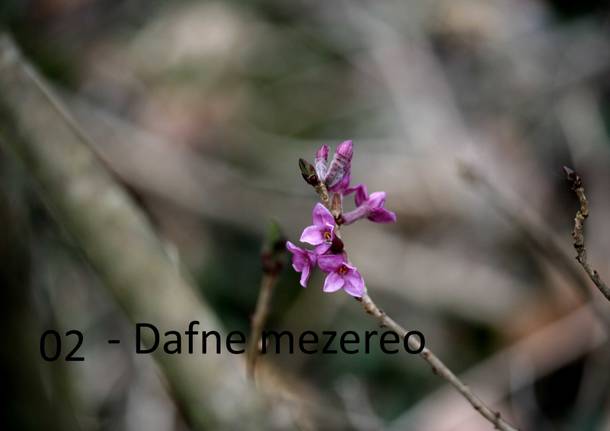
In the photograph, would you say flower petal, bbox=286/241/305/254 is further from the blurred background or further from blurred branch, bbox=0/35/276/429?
the blurred background

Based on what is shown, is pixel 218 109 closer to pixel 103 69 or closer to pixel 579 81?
pixel 103 69

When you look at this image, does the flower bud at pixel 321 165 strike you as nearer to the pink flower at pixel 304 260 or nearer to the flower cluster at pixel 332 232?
the flower cluster at pixel 332 232

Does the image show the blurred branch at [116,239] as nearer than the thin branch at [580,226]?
No

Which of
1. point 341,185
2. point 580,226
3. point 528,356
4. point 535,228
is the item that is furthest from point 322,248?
point 528,356

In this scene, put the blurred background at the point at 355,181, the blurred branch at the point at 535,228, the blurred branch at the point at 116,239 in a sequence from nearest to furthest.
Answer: the blurred branch at the point at 116,239, the blurred branch at the point at 535,228, the blurred background at the point at 355,181

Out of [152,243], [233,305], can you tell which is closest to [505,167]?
[233,305]

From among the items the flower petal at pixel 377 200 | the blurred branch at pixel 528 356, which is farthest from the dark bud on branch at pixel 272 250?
the blurred branch at pixel 528 356

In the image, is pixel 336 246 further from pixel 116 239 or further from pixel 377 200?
pixel 116 239
